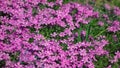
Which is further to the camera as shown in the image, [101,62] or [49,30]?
[49,30]

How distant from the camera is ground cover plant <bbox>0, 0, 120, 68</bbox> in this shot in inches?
236

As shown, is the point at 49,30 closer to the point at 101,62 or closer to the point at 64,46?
the point at 64,46

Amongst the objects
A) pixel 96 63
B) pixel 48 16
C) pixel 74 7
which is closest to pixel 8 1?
pixel 48 16

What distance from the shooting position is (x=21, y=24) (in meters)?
6.50

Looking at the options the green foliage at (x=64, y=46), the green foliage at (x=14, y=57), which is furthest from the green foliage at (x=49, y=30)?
the green foliage at (x=14, y=57)

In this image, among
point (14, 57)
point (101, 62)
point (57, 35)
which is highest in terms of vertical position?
point (57, 35)

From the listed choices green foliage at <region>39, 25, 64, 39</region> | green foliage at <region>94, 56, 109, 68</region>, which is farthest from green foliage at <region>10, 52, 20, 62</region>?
green foliage at <region>94, 56, 109, 68</region>

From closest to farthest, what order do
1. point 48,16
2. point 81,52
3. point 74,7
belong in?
1. point 81,52
2. point 48,16
3. point 74,7

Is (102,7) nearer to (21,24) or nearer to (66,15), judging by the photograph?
(66,15)

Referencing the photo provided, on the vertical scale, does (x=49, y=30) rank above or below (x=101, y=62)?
above

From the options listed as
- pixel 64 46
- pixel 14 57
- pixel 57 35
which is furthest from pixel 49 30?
pixel 14 57

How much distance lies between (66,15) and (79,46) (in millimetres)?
870

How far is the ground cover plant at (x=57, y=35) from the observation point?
19.6ft

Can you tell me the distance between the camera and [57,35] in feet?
21.7
